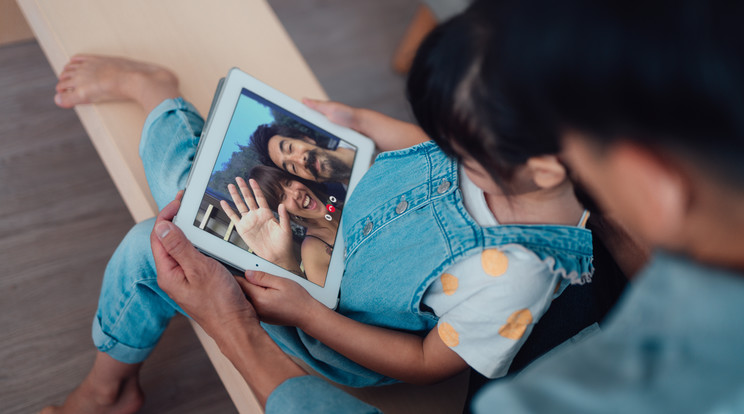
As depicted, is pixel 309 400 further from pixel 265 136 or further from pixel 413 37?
pixel 413 37

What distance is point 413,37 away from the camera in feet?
4.88

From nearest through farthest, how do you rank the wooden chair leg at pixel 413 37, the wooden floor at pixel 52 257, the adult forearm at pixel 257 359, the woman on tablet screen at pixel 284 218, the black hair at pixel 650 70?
the black hair at pixel 650 70
the adult forearm at pixel 257 359
the woman on tablet screen at pixel 284 218
the wooden floor at pixel 52 257
the wooden chair leg at pixel 413 37

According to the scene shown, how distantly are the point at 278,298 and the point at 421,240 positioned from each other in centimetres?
18

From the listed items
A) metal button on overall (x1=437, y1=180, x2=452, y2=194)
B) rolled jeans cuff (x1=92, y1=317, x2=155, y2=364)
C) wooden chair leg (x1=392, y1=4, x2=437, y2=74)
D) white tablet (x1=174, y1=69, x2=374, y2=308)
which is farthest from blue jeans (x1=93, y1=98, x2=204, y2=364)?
wooden chair leg (x1=392, y1=4, x2=437, y2=74)

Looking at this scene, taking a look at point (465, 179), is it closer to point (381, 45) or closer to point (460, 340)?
point (460, 340)

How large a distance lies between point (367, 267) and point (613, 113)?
1.36 feet

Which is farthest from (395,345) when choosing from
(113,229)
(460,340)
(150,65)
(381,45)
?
(381,45)

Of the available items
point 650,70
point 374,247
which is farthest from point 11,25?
point 650,70

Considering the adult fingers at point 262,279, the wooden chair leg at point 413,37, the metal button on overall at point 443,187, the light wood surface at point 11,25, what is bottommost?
the wooden chair leg at point 413,37

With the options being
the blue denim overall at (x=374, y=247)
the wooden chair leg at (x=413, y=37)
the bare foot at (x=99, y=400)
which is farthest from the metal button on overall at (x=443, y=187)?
the wooden chair leg at (x=413, y=37)

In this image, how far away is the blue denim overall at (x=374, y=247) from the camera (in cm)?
59

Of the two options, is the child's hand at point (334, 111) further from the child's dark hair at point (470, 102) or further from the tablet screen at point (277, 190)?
the child's dark hair at point (470, 102)

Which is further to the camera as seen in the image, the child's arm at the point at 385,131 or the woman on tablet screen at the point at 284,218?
the child's arm at the point at 385,131

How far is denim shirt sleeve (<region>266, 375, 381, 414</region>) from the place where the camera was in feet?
1.66
